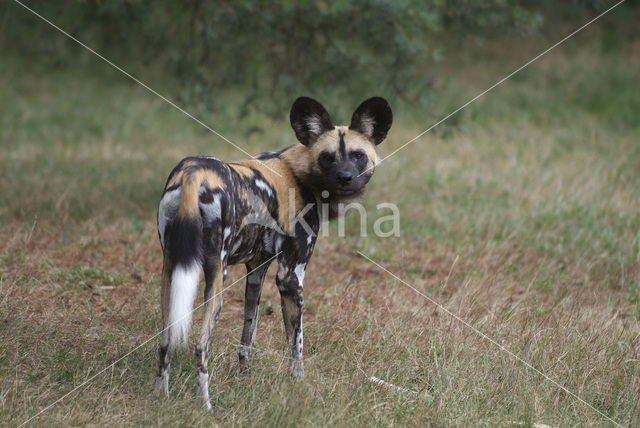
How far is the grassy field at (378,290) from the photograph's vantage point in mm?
3307

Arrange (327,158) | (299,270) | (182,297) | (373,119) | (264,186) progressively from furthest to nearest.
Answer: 1. (373,119)
2. (327,158)
3. (299,270)
4. (264,186)
5. (182,297)

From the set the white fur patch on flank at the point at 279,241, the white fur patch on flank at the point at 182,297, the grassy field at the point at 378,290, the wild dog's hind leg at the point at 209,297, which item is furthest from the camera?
the white fur patch on flank at the point at 279,241

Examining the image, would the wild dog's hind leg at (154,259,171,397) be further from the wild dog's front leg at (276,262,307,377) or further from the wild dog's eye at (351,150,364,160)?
the wild dog's eye at (351,150,364,160)

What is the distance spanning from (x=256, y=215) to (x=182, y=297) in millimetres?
714

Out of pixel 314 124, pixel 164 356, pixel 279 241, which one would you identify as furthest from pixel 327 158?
pixel 164 356

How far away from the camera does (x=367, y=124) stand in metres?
3.92

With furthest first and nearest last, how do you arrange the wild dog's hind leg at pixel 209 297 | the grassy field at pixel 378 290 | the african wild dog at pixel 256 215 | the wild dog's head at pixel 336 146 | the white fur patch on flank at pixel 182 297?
the wild dog's head at pixel 336 146, the grassy field at pixel 378 290, the wild dog's hind leg at pixel 209 297, the african wild dog at pixel 256 215, the white fur patch on flank at pixel 182 297

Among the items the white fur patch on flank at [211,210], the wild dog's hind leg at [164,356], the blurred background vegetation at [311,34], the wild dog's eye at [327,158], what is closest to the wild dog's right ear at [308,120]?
the wild dog's eye at [327,158]

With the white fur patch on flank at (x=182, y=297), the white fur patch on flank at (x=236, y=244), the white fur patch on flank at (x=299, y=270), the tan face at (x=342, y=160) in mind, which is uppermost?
the tan face at (x=342, y=160)

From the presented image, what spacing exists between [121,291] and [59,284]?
1.33 ft

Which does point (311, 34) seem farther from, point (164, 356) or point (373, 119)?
point (164, 356)

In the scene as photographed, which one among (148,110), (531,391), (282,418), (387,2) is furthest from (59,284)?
(148,110)

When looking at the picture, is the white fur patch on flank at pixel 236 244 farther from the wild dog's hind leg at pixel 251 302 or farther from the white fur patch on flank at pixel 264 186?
the wild dog's hind leg at pixel 251 302

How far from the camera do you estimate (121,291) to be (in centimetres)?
473
